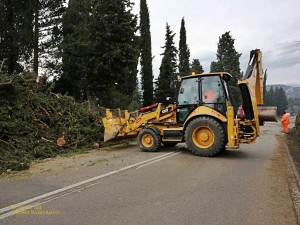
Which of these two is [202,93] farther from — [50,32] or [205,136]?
[50,32]

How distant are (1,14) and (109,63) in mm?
11336

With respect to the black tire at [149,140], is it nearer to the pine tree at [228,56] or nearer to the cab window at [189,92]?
the cab window at [189,92]

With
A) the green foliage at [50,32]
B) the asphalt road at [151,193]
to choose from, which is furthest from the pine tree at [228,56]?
the asphalt road at [151,193]

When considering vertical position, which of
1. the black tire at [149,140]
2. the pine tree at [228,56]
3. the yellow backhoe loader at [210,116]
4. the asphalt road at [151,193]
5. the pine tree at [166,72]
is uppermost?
the pine tree at [228,56]

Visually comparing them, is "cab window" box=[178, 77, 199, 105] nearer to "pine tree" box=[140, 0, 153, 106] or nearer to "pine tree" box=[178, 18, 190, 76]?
"pine tree" box=[140, 0, 153, 106]

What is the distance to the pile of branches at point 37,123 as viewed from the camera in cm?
1087

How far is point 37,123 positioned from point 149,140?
426 cm

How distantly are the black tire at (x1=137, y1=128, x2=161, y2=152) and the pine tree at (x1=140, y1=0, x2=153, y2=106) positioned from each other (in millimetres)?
27419

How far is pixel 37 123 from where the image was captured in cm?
1258

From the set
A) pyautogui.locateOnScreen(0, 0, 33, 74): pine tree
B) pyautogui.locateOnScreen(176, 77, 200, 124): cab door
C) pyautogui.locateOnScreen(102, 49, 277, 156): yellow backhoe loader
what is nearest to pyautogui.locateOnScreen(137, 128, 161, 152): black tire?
pyautogui.locateOnScreen(102, 49, 277, 156): yellow backhoe loader

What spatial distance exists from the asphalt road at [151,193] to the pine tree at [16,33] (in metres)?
20.7

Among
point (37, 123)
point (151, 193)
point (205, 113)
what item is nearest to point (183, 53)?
point (37, 123)

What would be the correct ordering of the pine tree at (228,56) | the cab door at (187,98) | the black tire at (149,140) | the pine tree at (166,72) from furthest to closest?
the pine tree at (228,56) → the pine tree at (166,72) → the black tire at (149,140) → the cab door at (187,98)

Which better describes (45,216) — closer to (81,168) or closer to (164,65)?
(81,168)
